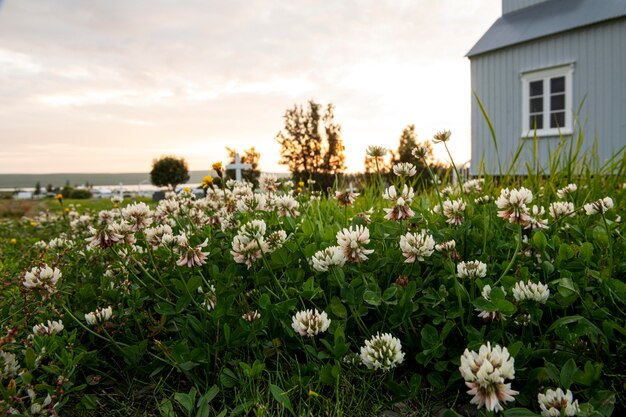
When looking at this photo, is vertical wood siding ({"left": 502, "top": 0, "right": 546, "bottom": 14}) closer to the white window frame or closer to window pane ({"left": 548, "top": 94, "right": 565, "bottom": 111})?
the white window frame

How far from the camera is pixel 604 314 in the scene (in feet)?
6.05

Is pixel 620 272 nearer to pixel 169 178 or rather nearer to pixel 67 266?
pixel 67 266

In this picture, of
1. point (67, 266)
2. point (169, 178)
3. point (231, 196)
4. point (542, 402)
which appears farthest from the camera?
point (169, 178)

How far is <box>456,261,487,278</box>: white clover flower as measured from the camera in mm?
1838

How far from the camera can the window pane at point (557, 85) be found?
1270cm

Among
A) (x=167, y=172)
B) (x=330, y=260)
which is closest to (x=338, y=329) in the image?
(x=330, y=260)

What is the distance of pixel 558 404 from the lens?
143cm

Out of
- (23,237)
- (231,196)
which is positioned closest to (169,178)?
(23,237)

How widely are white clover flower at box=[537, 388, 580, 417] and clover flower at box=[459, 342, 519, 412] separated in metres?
0.28

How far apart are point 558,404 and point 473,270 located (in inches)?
21.3

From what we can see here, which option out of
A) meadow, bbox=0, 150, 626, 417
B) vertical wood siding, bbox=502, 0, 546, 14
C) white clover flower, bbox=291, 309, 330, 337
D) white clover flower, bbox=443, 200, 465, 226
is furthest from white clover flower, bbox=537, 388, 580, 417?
vertical wood siding, bbox=502, 0, 546, 14

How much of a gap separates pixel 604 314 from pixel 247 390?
1332 millimetres

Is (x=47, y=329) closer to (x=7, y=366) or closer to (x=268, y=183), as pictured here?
(x=7, y=366)

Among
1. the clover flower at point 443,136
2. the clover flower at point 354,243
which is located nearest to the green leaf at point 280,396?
the clover flower at point 354,243
